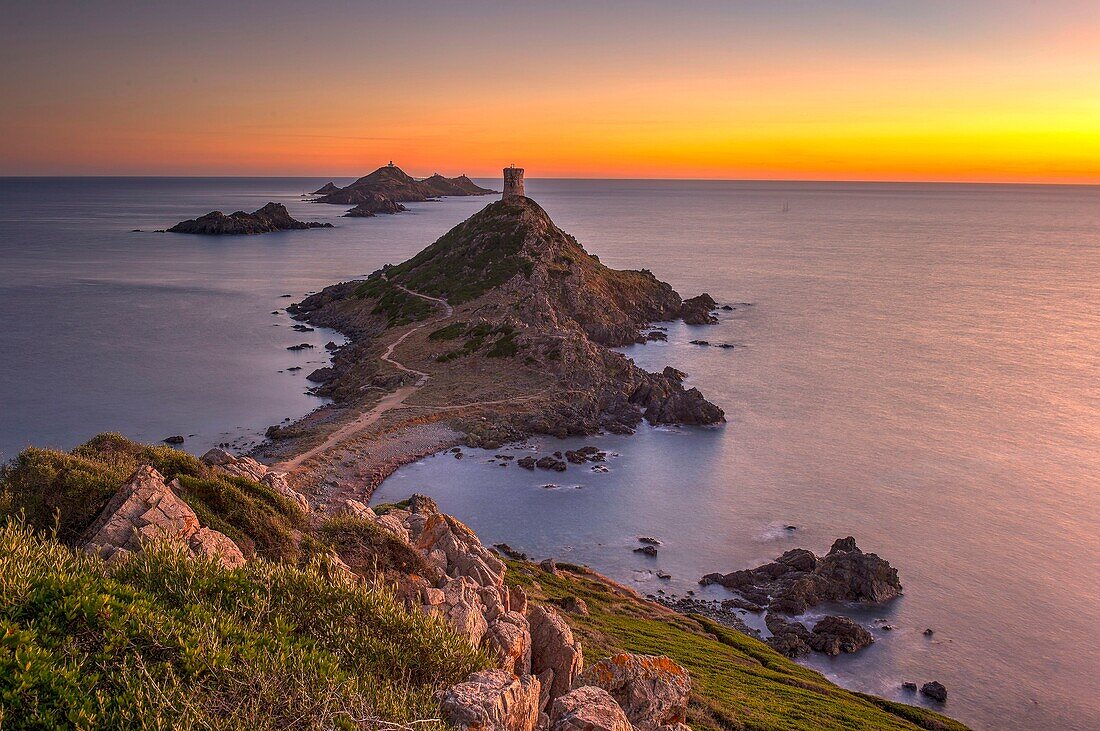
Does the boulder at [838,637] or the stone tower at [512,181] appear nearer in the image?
the boulder at [838,637]

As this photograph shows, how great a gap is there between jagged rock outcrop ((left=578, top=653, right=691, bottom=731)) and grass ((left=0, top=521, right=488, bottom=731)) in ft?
14.6

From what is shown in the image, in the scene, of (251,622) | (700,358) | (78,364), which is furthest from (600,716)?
(78,364)

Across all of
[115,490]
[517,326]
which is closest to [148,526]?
[115,490]

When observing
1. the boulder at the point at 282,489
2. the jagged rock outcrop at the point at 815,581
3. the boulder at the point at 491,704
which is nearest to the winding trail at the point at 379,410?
the boulder at the point at 282,489

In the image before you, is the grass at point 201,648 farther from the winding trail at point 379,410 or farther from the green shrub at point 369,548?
the winding trail at point 379,410

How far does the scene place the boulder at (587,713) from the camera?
44.9 feet

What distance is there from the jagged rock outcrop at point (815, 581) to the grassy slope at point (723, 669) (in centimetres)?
558

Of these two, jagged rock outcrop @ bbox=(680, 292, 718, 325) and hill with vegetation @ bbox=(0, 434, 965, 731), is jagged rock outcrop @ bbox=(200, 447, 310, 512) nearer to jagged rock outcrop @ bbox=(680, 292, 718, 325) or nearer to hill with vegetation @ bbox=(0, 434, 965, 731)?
hill with vegetation @ bbox=(0, 434, 965, 731)

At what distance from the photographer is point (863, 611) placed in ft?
133

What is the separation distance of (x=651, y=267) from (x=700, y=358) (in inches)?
2806

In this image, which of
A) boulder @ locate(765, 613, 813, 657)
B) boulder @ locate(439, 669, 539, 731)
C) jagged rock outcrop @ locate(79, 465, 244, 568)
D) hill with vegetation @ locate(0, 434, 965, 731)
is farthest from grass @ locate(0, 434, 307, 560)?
boulder @ locate(765, 613, 813, 657)

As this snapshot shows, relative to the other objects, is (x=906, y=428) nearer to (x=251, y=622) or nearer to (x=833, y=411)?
(x=833, y=411)

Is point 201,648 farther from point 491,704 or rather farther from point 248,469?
point 248,469

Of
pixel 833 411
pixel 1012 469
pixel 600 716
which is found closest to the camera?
pixel 600 716
